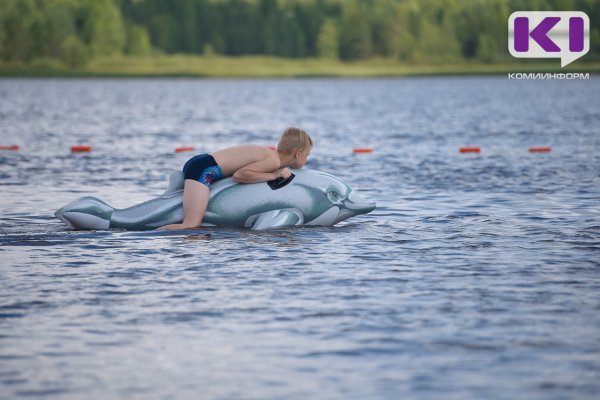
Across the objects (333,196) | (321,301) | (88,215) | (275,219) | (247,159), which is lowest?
(321,301)

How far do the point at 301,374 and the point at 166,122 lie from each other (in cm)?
5281

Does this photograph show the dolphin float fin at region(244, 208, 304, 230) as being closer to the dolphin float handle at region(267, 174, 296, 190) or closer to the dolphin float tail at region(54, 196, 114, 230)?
the dolphin float handle at region(267, 174, 296, 190)

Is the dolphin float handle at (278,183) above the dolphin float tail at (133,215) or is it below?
above

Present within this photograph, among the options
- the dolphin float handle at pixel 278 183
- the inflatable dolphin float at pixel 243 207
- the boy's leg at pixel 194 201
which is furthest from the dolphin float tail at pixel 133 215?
the dolphin float handle at pixel 278 183

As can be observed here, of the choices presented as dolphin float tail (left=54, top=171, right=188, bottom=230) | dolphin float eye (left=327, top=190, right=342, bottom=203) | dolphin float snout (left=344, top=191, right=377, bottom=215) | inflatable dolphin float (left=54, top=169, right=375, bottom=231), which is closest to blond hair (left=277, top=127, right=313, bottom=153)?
inflatable dolphin float (left=54, top=169, right=375, bottom=231)

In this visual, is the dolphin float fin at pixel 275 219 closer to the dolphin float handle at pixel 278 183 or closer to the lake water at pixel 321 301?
the lake water at pixel 321 301

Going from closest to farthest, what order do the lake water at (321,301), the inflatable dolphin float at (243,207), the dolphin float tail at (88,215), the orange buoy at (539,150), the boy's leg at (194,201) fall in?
1. the lake water at (321,301)
2. the boy's leg at (194,201)
3. the inflatable dolphin float at (243,207)
4. the dolphin float tail at (88,215)
5. the orange buoy at (539,150)

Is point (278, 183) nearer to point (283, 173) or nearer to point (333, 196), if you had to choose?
point (283, 173)

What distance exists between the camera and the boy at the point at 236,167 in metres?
16.8

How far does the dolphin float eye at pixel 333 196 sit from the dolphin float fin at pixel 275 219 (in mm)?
484

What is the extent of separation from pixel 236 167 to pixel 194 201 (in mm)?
780

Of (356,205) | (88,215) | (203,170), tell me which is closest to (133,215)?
(88,215)

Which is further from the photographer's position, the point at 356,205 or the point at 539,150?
the point at 539,150

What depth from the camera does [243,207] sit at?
17000 mm
